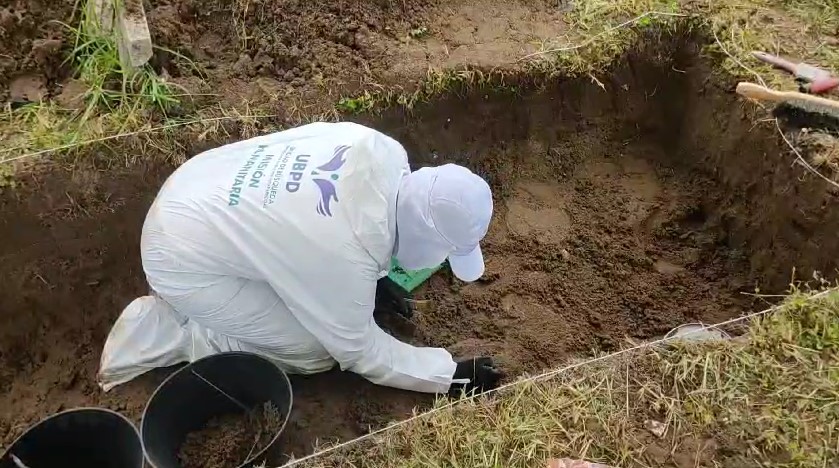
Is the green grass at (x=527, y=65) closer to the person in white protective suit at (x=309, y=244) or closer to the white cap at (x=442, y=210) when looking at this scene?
the person in white protective suit at (x=309, y=244)

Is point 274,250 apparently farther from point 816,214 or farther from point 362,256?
point 816,214

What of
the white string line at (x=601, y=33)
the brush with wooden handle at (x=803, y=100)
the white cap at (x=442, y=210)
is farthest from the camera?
the white string line at (x=601, y=33)

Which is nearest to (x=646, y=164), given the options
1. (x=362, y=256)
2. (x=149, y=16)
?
(x=362, y=256)

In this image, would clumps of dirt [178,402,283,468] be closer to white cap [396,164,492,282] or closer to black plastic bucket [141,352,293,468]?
black plastic bucket [141,352,293,468]

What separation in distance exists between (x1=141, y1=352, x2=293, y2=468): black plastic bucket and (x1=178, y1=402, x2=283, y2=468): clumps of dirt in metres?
0.03

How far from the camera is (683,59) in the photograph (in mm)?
3705

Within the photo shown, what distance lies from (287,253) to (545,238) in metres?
1.57

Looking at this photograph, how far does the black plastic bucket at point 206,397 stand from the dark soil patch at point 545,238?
246 millimetres

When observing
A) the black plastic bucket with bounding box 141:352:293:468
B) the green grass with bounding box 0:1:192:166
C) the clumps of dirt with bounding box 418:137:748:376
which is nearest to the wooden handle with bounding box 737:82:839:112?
the clumps of dirt with bounding box 418:137:748:376

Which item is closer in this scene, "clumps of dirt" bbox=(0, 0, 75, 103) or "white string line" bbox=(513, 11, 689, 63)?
"clumps of dirt" bbox=(0, 0, 75, 103)

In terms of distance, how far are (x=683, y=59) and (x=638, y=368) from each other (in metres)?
1.95

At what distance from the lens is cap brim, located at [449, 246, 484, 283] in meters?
2.69

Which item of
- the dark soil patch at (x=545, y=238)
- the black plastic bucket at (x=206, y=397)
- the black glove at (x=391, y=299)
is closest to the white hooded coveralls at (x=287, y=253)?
the black plastic bucket at (x=206, y=397)

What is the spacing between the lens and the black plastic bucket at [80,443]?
2385mm
